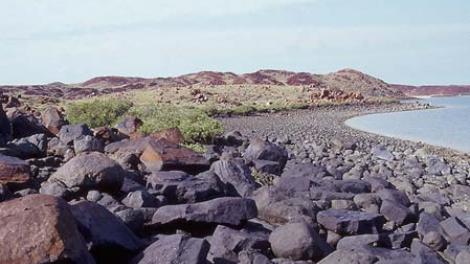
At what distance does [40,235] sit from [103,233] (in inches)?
33.5

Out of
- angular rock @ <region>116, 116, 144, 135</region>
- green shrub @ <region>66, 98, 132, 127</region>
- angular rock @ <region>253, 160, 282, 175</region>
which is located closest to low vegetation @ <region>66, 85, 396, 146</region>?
green shrub @ <region>66, 98, 132, 127</region>

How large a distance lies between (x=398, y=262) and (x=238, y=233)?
1410 millimetres

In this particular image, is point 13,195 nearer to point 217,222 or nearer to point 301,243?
point 217,222

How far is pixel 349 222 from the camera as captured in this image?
7.23 metres

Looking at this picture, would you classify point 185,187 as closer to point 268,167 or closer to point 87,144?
point 87,144

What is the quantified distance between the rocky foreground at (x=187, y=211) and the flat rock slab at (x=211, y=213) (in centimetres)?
1

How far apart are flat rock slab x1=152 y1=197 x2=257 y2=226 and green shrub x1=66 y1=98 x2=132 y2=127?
14171mm

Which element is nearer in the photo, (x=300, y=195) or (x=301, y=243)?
(x=301, y=243)

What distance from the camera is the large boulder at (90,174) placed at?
711 centimetres

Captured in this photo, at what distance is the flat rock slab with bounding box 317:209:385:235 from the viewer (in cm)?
720

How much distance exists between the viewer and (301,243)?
619 cm

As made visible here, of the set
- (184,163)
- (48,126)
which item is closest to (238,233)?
(184,163)

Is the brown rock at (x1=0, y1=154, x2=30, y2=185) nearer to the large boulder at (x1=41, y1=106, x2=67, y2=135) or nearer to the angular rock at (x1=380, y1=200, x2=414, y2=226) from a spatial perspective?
the angular rock at (x1=380, y1=200, x2=414, y2=226)

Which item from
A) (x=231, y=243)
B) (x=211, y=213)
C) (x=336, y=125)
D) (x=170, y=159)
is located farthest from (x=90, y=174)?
(x=336, y=125)
